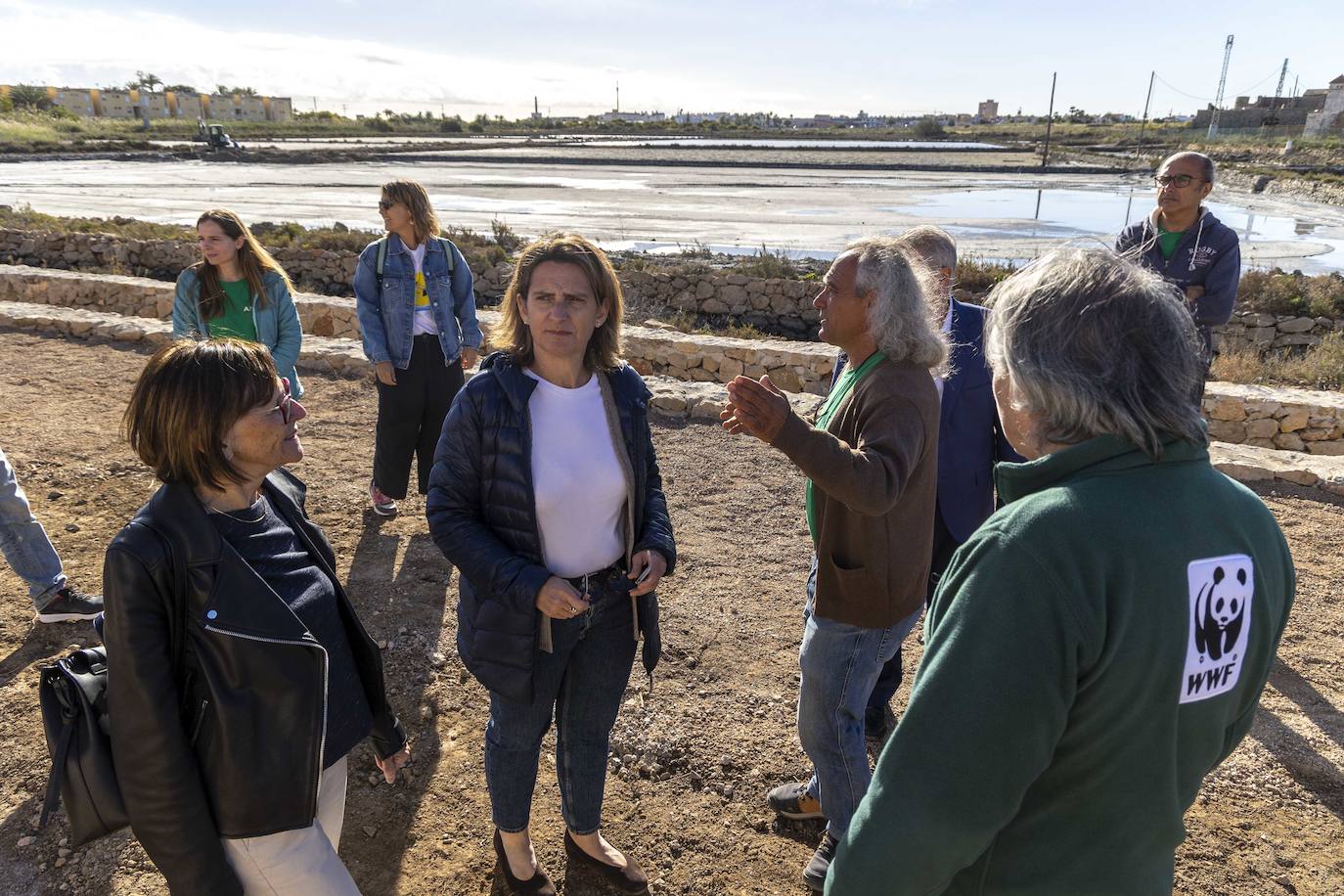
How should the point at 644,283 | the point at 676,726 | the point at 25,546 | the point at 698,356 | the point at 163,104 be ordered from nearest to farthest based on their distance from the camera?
the point at 676,726
the point at 25,546
the point at 698,356
the point at 644,283
the point at 163,104

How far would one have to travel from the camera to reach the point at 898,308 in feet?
7.05

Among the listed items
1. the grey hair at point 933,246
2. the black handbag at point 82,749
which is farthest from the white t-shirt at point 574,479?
the grey hair at point 933,246

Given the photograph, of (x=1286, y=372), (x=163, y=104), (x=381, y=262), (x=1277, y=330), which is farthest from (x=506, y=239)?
(x=163, y=104)

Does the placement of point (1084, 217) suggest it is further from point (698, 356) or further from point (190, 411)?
point (190, 411)

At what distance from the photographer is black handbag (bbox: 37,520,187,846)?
66.6 inches

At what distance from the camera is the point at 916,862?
120 cm

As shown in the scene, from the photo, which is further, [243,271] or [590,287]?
[243,271]

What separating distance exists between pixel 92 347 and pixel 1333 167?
43987 mm

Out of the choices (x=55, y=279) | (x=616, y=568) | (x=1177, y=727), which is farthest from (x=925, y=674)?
(x=55, y=279)

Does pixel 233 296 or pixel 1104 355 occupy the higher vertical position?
pixel 1104 355

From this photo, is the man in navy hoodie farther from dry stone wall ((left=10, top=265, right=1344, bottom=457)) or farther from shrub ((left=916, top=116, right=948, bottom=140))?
shrub ((left=916, top=116, right=948, bottom=140))

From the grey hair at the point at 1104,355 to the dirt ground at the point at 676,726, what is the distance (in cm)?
210

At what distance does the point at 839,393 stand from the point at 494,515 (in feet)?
3.53

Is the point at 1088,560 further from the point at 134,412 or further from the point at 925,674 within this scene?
the point at 134,412
